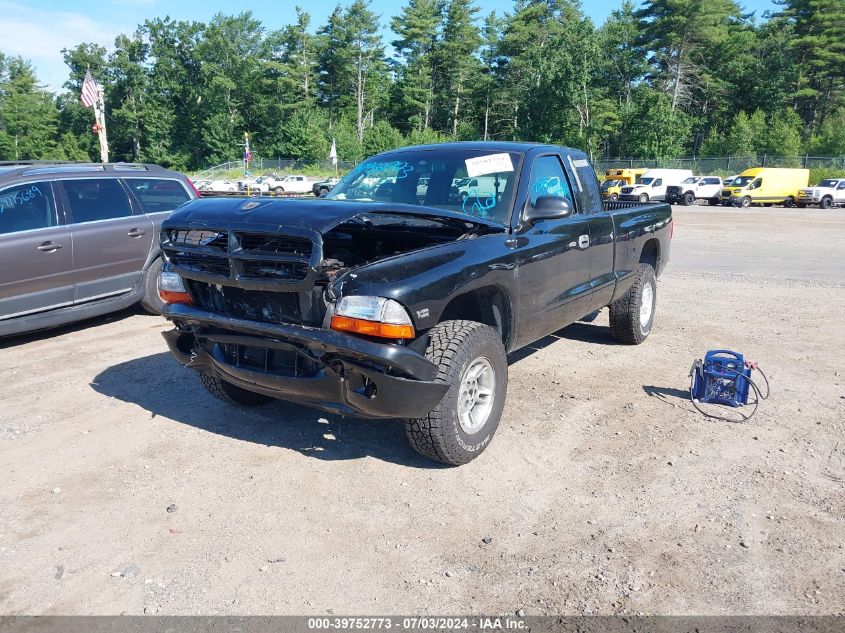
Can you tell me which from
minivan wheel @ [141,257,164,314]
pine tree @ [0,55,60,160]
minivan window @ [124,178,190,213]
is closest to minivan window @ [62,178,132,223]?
minivan window @ [124,178,190,213]

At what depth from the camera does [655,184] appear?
4231 cm

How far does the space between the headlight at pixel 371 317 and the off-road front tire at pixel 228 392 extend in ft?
5.03

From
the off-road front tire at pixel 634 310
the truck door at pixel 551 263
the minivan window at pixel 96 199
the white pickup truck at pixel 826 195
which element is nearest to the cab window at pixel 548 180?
the truck door at pixel 551 263

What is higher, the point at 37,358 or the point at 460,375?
the point at 460,375

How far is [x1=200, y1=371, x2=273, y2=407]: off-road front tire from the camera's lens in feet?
15.4

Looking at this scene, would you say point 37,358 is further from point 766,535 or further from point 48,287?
point 766,535

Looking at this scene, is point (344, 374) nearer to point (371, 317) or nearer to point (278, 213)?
point (371, 317)

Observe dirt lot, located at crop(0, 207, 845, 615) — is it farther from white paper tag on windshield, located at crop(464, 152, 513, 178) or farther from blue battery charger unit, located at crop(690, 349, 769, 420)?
white paper tag on windshield, located at crop(464, 152, 513, 178)

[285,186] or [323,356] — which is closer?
[323,356]

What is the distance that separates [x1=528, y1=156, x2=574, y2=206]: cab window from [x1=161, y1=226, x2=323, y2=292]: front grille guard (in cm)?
194

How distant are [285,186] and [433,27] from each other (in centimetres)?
3525

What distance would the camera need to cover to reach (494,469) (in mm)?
3969

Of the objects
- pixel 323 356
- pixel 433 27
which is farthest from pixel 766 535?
pixel 433 27

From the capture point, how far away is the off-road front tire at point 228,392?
184 inches
